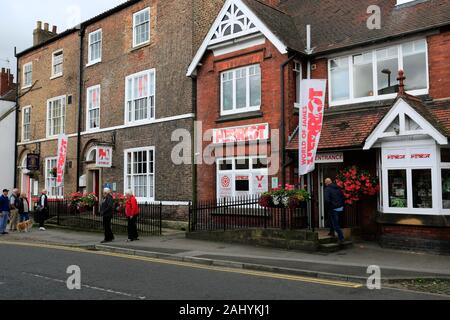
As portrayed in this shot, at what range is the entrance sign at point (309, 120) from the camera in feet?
44.2

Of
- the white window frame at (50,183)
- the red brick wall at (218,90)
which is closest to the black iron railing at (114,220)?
the red brick wall at (218,90)

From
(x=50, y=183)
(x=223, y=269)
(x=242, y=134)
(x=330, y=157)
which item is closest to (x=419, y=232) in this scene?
(x=330, y=157)

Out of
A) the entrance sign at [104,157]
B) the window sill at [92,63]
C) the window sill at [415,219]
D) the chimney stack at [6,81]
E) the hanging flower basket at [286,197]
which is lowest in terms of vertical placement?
the window sill at [415,219]

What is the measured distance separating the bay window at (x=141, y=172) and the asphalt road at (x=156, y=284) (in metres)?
8.51

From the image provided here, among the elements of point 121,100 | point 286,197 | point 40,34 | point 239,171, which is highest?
point 40,34

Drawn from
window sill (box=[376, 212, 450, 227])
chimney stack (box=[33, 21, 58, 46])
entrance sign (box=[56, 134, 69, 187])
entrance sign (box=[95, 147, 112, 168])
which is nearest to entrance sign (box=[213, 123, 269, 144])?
window sill (box=[376, 212, 450, 227])

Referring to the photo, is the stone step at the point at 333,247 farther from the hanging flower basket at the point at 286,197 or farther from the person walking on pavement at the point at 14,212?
the person walking on pavement at the point at 14,212

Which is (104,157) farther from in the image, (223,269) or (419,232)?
(419,232)

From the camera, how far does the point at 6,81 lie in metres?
31.0

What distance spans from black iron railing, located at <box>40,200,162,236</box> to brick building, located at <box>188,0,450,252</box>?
2491mm

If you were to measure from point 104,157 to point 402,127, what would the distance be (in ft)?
44.0
